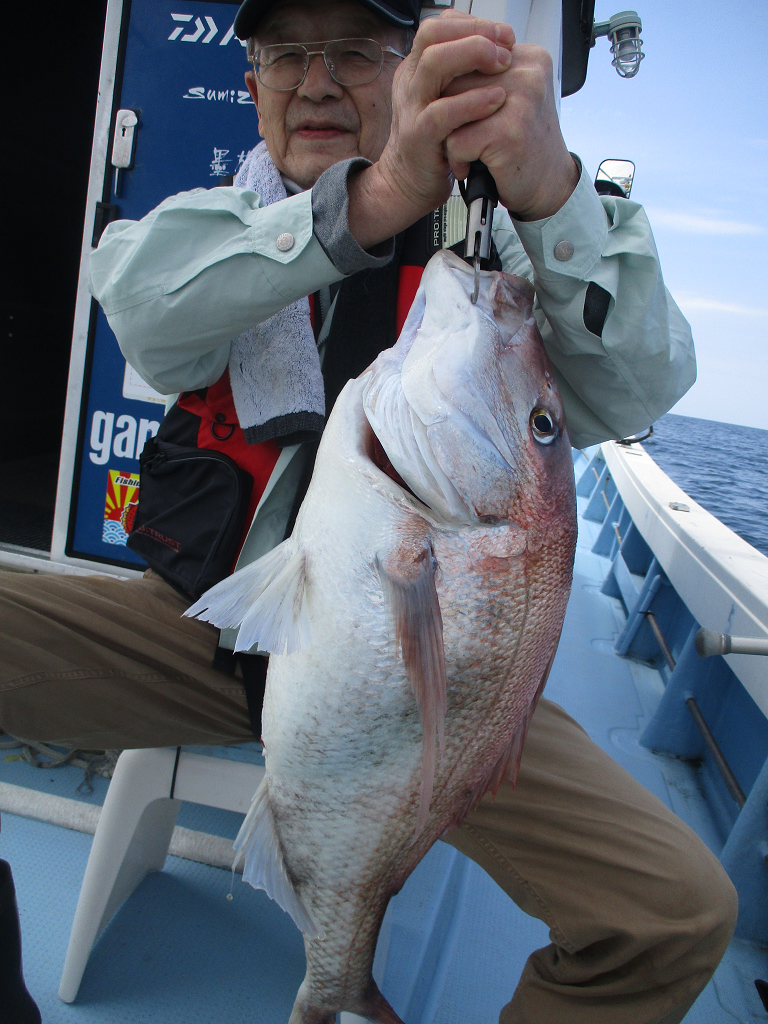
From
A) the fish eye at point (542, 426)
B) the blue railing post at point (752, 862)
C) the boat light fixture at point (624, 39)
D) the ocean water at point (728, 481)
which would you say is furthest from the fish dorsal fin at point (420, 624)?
the ocean water at point (728, 481)

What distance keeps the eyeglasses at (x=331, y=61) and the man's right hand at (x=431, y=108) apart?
0.64m

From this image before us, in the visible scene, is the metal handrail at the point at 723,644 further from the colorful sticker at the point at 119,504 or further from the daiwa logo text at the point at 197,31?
the daiwa logo text at the point at 197,31

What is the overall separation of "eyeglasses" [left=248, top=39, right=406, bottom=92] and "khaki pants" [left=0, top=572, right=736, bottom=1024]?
1334 mm

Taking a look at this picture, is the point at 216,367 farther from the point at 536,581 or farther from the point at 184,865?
the point at 184,865

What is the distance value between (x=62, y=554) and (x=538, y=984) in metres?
2.53

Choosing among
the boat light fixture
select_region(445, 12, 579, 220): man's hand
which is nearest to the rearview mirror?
the boat light fixture

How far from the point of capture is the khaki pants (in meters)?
1.32

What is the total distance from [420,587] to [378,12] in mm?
1324

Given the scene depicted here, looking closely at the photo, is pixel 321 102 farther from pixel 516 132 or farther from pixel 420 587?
pixel 420 587

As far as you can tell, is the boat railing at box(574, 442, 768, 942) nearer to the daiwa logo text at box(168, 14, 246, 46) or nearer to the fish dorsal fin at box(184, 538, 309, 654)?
the fish dorsal fin at box(184, 538, 309, 654)

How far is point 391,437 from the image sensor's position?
1.07 m

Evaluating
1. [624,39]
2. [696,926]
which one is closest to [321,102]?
[696,926]

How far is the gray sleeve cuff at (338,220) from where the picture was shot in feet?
3.71

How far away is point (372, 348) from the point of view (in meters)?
1.65
